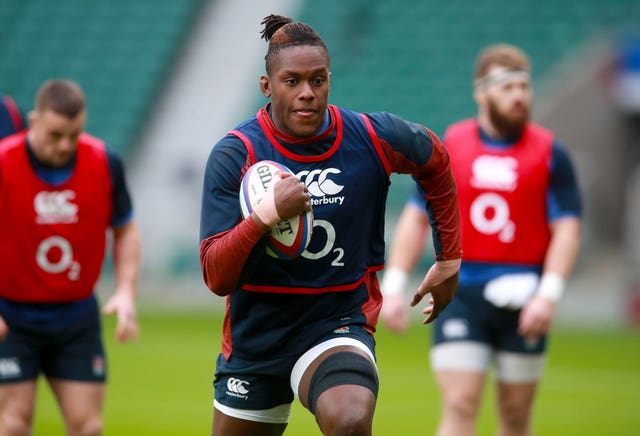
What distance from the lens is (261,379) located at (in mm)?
4797

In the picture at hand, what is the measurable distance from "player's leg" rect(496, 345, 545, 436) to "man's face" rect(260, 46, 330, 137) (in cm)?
261

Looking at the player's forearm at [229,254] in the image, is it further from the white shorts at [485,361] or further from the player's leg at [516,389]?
the player's leg at [516,389]

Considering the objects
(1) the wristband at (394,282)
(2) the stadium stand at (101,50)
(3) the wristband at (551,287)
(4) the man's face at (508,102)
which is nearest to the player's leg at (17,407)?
(1) the wristband at (394,282)

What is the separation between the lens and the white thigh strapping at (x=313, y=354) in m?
4.63

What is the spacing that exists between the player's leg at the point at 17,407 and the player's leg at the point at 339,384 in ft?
6.63

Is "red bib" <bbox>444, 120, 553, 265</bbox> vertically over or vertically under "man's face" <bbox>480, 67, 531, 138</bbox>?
under

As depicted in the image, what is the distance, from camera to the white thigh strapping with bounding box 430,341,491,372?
6.42 metres

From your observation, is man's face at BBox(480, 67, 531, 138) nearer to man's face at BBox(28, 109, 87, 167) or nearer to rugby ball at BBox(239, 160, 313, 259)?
man's face at BBox(28, 109, 87, 167)

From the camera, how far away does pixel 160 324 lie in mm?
15828

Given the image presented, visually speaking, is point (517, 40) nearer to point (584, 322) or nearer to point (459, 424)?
point (584, 322)

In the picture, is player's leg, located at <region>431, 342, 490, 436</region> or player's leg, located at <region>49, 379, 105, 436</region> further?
player's leg, located at <region>431, 342, 490, 436</region>

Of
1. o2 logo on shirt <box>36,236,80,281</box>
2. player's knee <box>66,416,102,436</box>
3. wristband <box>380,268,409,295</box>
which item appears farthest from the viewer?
wristband <box>380,268,409,295</box>

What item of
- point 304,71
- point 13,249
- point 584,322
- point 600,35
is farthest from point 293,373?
point 600,35

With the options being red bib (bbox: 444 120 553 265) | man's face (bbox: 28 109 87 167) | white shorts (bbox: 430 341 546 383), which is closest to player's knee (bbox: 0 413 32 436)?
man's face (bbox: 28 109 87 167)
